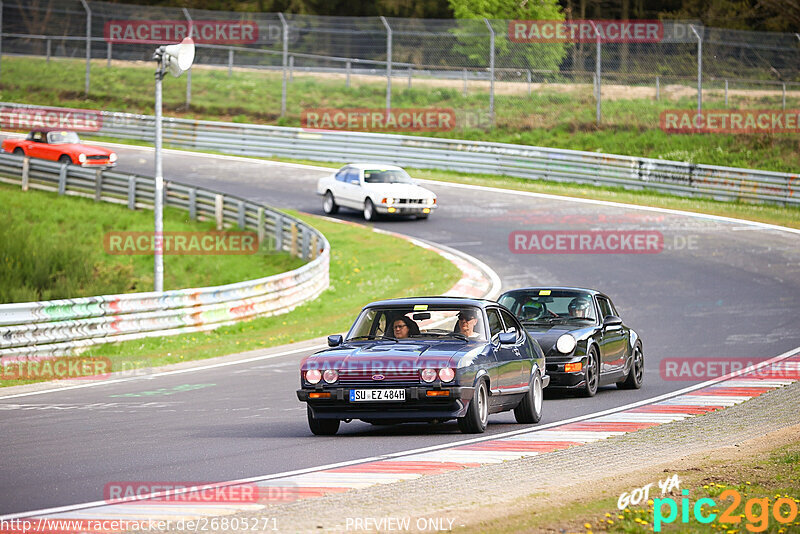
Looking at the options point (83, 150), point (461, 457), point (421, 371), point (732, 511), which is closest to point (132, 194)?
point (83, 150)

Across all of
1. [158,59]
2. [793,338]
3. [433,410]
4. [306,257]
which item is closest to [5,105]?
[306,257]

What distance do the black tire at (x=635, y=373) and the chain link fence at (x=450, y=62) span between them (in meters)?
23.3

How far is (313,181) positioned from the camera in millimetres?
39812

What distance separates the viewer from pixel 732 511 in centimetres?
682

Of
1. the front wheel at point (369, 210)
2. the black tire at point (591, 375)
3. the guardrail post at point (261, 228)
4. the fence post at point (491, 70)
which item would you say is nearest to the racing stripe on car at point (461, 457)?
the black tire at point (591, 375)

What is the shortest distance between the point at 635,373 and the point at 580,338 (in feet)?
5.24

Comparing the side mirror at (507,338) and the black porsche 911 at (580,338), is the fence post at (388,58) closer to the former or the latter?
the black porsche 911 at (580,338)

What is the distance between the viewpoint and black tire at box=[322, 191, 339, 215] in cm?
3462

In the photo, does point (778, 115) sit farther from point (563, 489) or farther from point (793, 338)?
point (563, 489)

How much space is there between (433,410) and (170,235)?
2293cm

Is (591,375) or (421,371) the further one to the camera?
(591,375)

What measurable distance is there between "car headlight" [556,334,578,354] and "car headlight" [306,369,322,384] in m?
4.44

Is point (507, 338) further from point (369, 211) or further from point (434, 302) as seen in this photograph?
point (369, 211)

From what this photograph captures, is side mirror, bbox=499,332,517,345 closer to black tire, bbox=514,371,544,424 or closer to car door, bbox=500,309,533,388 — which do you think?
car door, bbox=500,309,533,388
